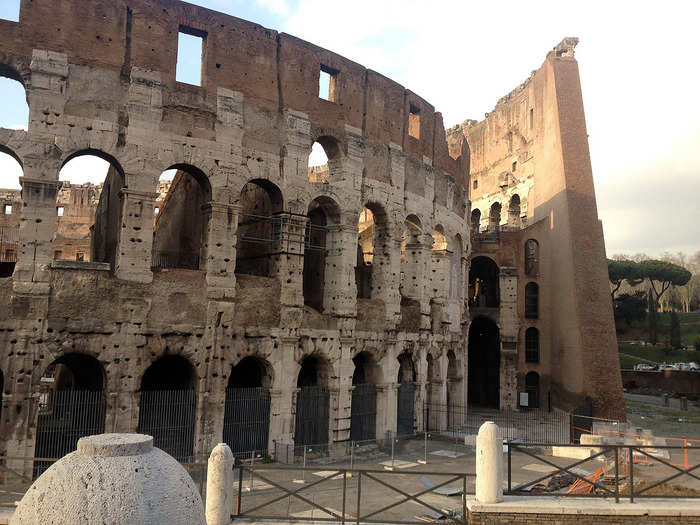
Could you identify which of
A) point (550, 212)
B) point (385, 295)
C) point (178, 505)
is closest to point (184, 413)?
point (385, 295)

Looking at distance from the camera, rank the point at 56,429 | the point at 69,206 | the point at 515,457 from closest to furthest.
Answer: the point at 56,429 → the point at 515,457 → the point at 69,206

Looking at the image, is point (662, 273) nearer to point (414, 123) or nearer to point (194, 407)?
→ point (414, 123)

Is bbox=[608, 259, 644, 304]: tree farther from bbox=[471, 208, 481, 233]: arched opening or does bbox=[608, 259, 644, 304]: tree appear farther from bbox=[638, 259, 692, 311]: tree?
bbox=[471, 208, 481, 233]: arched opening

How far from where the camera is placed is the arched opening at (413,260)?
1978 centimetres

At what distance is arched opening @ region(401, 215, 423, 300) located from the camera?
19.8 m

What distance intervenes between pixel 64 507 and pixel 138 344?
407 inches

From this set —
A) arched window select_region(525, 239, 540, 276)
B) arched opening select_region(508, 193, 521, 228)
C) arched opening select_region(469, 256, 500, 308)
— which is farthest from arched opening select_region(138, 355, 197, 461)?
arched opening select_region(508, 193, 521, 228)

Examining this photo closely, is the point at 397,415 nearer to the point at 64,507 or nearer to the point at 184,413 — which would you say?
the point at 184,413

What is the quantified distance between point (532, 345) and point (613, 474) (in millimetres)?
14930

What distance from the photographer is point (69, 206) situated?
35.6m

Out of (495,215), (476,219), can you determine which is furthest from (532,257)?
(476,219)

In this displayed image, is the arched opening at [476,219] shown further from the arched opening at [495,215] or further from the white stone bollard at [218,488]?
the white stone bollard at [218,488]

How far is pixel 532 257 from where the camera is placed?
29766 millimetres

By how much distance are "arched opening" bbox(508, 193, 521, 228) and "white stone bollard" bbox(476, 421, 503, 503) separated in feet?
85.9
